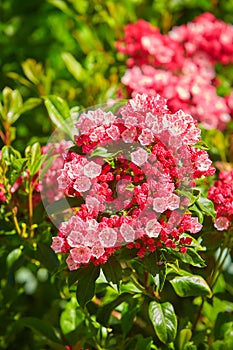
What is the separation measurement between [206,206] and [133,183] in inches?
5.9

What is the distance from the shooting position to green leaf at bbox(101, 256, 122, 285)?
46.8 inches

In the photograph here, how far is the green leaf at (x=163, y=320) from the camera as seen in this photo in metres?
1.32

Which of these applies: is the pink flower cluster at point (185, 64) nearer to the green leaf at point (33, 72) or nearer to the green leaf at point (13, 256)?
the green leaf at point (33, 72)

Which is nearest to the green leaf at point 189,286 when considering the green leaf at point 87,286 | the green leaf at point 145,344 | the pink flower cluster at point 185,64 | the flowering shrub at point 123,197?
the flowering shrub at point 123,197

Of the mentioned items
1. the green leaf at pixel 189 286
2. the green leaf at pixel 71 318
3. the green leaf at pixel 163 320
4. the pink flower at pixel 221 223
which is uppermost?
the pink flower at pixel 221 223

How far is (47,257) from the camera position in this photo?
1453 mm

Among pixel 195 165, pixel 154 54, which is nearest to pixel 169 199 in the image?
pixel 195 165

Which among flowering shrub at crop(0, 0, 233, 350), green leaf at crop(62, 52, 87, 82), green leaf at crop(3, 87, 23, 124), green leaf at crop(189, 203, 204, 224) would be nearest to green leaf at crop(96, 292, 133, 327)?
→ flowering shrub at crop(0, 0, 233, 350)

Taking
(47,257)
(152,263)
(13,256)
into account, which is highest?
(152,263)

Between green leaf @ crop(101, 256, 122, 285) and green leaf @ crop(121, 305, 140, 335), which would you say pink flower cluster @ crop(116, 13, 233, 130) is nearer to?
green leaf @ crop(121, 305, 140, 335)

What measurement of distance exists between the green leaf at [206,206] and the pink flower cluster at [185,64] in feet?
1.94

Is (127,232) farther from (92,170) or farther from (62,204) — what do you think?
(62,204)

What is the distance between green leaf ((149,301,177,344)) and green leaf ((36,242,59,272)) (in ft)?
0.74

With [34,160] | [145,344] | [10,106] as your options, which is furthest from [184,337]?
[10,106]
